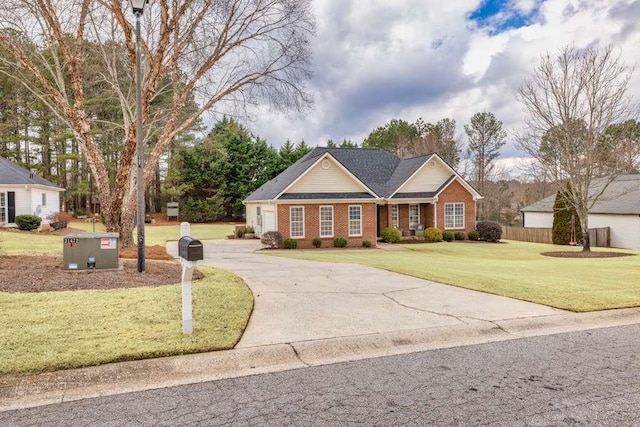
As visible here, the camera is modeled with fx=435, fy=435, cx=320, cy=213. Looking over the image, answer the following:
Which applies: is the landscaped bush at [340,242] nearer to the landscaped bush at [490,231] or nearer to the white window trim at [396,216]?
the white window trim at [396,216]

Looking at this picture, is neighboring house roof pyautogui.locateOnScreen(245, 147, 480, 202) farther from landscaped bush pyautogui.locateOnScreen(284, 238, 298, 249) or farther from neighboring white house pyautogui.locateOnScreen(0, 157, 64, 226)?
neighboring white house pyautogui.locateOnScreen(0, 157, 64, 226)

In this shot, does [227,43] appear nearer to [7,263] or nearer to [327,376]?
[7,263]

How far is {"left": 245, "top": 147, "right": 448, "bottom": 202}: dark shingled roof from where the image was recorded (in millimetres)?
27656

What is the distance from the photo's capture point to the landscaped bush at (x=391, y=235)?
2586 cm

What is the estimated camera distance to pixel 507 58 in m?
18.7

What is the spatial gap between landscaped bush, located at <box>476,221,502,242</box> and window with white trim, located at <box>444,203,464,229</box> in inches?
53.7

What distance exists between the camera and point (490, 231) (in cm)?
2783

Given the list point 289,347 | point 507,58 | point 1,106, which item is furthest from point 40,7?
point 1,106

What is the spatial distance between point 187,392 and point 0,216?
28.6 metres

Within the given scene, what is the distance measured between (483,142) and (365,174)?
2432 cm

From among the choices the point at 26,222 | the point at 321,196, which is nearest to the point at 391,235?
the point at 321,196

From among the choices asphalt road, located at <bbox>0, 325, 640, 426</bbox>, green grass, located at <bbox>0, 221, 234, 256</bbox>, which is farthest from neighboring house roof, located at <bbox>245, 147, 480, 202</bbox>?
asphalt road, located at <bbox>0, 325, 640, 426</bbox>

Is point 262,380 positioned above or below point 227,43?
below

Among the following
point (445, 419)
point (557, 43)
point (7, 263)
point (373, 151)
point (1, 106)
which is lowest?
point (445, 419)
